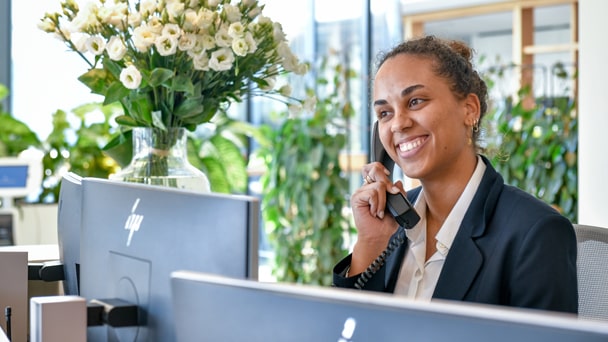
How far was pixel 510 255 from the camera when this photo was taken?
165 cm

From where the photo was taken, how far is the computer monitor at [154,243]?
1.06 m

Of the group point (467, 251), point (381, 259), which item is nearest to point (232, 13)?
point (381, 259)

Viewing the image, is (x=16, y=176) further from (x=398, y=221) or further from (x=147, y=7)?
(x=398, y=221)

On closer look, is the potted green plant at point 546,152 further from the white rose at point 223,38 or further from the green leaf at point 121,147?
the white rose at point 223,38

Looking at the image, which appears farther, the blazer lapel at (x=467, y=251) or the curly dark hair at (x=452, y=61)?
the curly dark hair at (x=452, y=61)

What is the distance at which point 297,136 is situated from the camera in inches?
209

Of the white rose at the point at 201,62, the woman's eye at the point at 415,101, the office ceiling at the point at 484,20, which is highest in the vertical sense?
the office ceiling at the point at 484,20

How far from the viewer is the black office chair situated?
72.0 inches

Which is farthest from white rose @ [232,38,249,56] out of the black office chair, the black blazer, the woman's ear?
the black office chair

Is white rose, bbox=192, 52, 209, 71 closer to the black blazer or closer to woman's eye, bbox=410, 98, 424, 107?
woman's eye, bbox=410, 98, 424, 107

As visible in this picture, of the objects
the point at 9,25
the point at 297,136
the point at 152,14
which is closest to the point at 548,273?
the point at 152,14

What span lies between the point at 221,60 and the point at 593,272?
1007mm

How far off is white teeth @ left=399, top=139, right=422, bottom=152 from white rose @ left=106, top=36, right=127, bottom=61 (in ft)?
2.39

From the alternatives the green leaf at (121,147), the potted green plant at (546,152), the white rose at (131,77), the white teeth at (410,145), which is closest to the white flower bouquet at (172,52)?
the white rose at (131,77)
